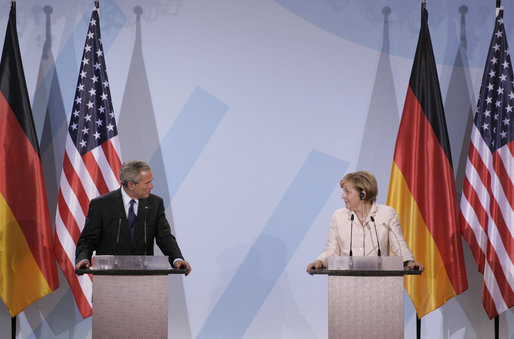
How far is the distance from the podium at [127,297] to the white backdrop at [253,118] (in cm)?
167

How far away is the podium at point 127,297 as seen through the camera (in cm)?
322

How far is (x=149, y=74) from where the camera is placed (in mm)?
4992

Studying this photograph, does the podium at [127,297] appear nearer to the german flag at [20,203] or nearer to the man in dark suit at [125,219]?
the man in dark suit at [125,219]

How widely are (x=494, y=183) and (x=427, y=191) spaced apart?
470 mm

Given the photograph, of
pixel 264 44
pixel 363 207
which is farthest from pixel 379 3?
pixel 363 207

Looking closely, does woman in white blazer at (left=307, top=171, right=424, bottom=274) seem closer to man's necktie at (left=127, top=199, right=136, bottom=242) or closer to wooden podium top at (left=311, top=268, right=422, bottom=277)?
wooden podium top at (left=311, top=268, right=422, bottom=277)

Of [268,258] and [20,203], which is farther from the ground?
[20,203]

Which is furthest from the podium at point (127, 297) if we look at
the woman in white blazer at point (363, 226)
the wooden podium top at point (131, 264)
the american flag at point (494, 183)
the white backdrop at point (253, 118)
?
the american flag at point (494, 183)

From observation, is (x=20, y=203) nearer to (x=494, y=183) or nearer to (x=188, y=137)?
(x=188, y=137)

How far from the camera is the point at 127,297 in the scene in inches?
127

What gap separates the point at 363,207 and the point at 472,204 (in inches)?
49.2

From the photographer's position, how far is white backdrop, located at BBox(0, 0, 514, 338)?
4891 mm

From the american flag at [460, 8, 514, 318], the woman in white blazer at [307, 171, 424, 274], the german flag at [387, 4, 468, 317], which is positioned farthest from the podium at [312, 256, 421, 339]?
the american flag at [460, 8, 514, 318]

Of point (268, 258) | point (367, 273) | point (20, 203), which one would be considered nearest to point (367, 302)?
point (367, 273)
